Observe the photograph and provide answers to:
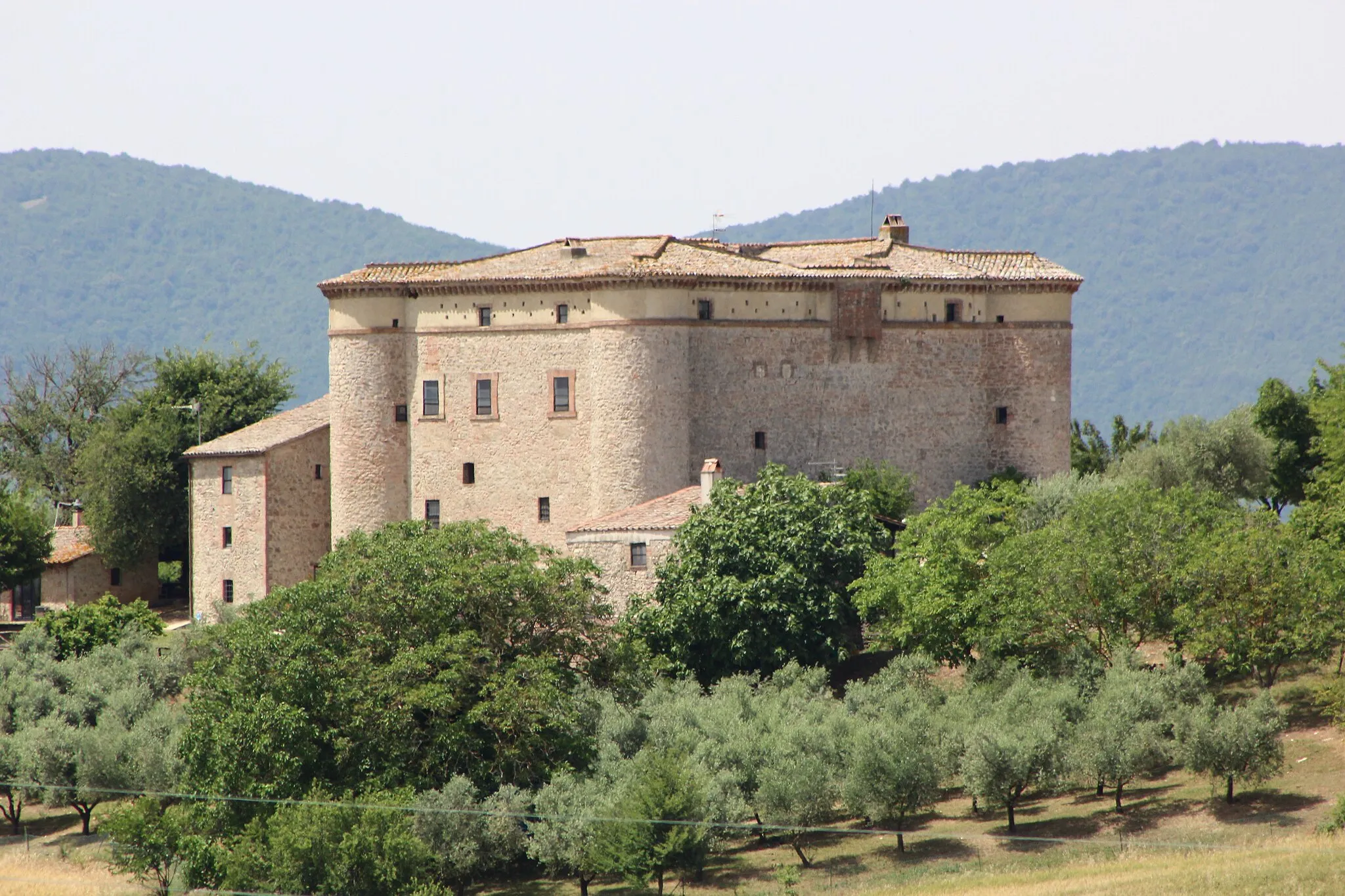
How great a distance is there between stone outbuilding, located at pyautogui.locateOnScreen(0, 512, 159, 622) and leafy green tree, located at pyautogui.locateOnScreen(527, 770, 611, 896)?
112ft

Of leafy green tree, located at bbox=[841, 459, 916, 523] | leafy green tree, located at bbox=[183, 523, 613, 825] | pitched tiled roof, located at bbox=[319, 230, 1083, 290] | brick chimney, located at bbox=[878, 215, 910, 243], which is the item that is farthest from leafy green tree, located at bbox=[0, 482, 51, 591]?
brick chimney, located at bbox=[878, 215, 910, 243]

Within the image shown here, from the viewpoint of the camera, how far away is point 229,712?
3759 centimetres

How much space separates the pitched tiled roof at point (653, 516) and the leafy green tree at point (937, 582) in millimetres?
5514

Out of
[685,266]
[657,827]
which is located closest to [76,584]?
[685,266]

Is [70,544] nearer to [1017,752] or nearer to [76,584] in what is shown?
[76,584]

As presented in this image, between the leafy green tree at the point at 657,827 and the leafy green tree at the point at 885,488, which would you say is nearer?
the leafy green tree at the point at 657,827

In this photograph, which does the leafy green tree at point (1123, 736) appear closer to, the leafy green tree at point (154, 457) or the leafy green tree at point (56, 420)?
the leafy green tree at point (154, 457)

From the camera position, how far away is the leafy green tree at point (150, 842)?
37.4 meters

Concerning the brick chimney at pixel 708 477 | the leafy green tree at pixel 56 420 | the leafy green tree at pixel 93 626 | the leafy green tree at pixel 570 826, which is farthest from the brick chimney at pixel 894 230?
the leafy green tree at pixel 56 420

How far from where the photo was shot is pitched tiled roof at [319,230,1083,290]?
189ft

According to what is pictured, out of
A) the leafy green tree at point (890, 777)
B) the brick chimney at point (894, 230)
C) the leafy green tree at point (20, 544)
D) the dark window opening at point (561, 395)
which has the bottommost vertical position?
the leafy green tree at point (890, 777)

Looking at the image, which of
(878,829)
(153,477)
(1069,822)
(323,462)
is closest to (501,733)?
(878,829)

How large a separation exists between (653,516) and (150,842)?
18090mm

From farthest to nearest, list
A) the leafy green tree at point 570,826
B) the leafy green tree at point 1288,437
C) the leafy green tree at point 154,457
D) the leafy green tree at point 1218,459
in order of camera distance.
→ the leafy green tree at point 1288,437 < the leafy green tree at point 1218,459 < the leafy green tree at point 154,457 < the leafy green tree at point 570,826
